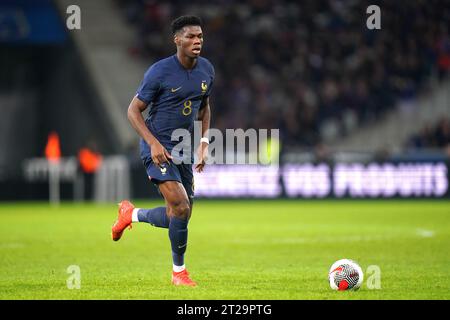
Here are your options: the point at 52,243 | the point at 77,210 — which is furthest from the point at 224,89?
the point at 52,243

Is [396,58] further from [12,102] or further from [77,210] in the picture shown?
[12,102]

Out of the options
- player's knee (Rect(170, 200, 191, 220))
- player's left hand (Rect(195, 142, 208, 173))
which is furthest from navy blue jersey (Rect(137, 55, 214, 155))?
player's knee (Rect(170, 200, 191, 220))

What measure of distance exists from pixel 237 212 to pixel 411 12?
8.51 m

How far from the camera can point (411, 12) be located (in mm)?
26656

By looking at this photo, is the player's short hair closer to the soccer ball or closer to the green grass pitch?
the green grass pitch

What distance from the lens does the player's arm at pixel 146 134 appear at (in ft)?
28.3

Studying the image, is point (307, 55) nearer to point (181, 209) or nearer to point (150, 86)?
point (150, 86)

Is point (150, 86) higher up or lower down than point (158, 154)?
higher up

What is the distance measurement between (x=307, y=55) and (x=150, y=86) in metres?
19.8

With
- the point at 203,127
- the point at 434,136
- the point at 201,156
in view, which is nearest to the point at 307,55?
the point at 434,136

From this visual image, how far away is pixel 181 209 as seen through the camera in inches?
344

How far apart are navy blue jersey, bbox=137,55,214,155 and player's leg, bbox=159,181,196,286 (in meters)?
0.39

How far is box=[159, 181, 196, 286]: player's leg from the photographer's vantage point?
8719 mm

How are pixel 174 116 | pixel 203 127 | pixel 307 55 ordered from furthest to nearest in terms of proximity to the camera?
pixel 307 55 < pixel 203 127 < pixel 174 116
